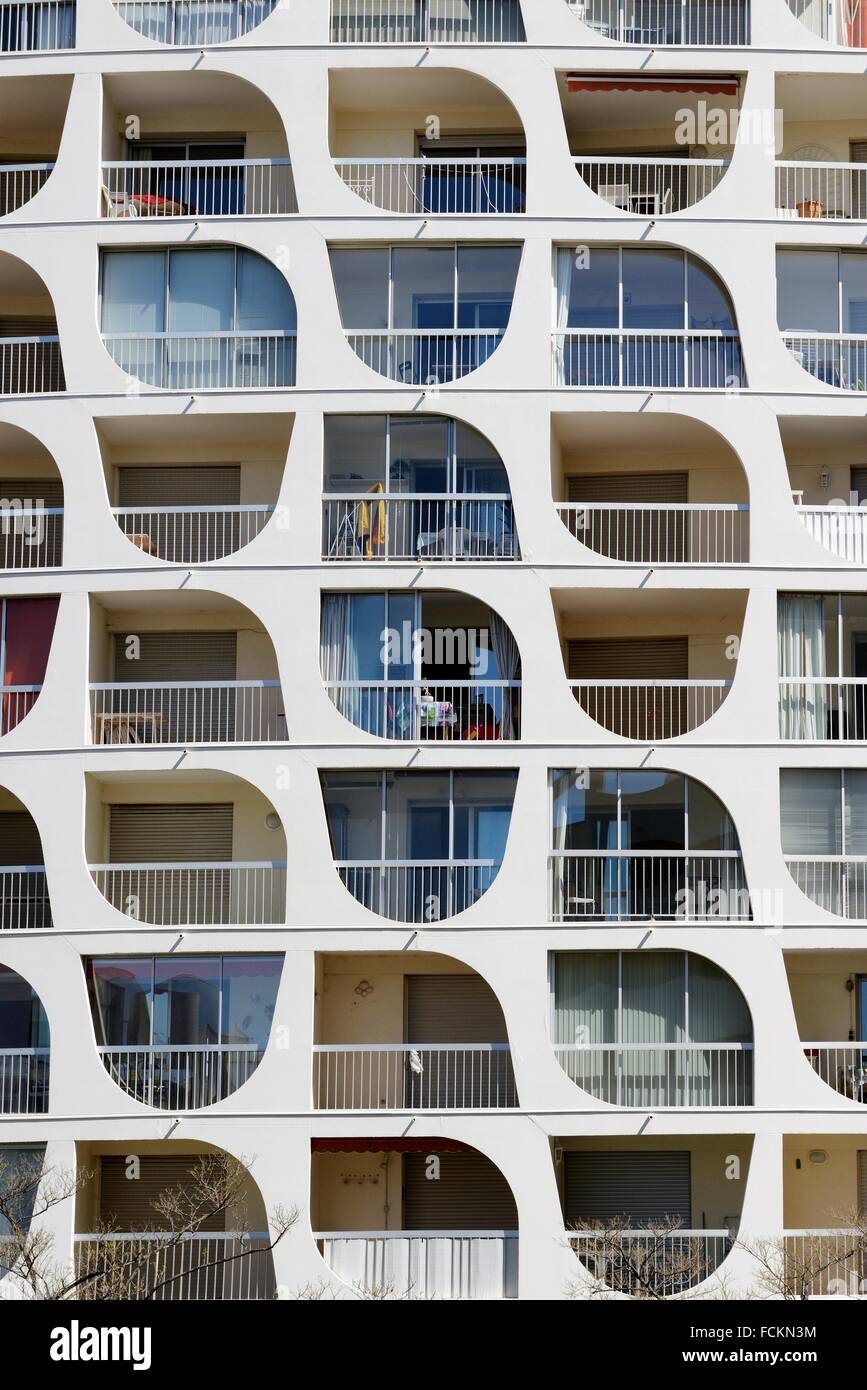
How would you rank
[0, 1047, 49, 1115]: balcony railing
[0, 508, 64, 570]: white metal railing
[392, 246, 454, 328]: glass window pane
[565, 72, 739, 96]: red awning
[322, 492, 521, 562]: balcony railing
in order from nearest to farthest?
[0, 1047, 49, 1115]: balcony railing → [322, 492, 521, 562]: balcony railing → [392, 246, 454, 328]: glass window pane → [565, 72, 739, 96]: red awning → [0, 508, 64, 570]: white metal railing

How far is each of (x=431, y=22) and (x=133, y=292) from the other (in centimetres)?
749

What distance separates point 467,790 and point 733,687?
4979 millimetres

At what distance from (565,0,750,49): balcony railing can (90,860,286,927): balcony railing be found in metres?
16.7

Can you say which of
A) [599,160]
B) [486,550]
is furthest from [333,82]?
[486,550]

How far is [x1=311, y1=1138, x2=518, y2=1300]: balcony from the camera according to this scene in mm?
34969

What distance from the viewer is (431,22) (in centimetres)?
3962

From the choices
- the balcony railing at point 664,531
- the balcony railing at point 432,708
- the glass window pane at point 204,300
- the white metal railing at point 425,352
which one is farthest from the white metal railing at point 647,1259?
the glass window pane at point 204,300

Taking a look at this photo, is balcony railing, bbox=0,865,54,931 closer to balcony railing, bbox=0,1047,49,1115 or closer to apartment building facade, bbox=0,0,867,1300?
apartment building facade, bbox=0,0,867,1300

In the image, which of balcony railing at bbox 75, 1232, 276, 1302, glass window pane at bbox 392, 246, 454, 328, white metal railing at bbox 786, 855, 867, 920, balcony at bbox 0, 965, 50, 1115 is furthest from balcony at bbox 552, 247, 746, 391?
balcony railing at bbox 75, 1232, 276, 1302

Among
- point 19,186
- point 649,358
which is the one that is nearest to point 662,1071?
point 649,358

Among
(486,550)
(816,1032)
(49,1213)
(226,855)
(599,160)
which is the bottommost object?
(49,1213)

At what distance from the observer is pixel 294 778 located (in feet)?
121

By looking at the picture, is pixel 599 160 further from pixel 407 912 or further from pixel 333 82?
pixel 407 912

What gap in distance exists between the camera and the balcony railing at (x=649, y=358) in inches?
1517
